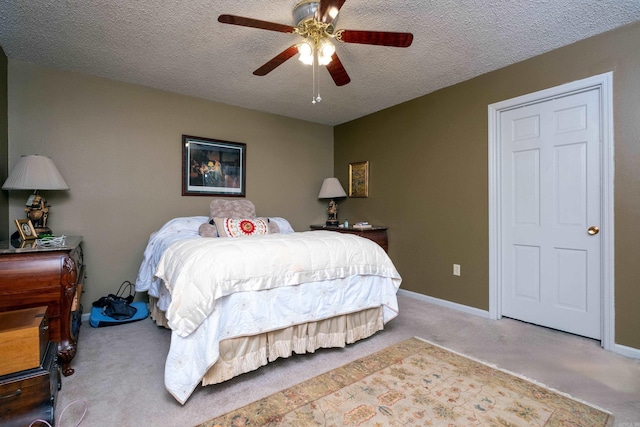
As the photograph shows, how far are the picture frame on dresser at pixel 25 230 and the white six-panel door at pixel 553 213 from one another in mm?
4014

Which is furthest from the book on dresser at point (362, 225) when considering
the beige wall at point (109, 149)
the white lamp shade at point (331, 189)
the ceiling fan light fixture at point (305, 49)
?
the ceiling fan light fixture at point (305, 49)

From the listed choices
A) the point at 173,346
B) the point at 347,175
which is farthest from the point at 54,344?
the point at 347,175

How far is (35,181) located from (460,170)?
3.87 m

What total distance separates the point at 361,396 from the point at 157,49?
9.78 ft

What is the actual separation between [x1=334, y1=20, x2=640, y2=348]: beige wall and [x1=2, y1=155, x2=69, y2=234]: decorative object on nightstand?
3.40m

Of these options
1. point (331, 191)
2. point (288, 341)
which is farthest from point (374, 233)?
point (288, 341)

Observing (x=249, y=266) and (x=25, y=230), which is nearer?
(x=249, y=266)

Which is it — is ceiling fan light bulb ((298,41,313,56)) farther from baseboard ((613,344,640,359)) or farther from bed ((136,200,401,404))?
baseboard ((613,344,640,359))

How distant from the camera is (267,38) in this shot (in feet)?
7.79

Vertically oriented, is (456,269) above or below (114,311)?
above

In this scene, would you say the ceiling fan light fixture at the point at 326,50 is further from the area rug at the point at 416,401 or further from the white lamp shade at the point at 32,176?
the white lamp shade at the point at 32,176

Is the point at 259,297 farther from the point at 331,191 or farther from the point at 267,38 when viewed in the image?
the point at 331,191

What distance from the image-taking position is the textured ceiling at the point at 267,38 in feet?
6.57

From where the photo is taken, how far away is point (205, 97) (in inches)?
142
